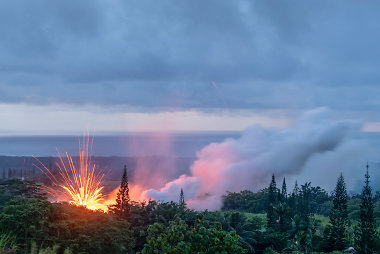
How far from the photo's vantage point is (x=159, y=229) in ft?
71.2

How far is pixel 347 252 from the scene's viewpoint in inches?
1863

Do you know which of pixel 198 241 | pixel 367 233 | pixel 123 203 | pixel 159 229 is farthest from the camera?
pixel 123 203

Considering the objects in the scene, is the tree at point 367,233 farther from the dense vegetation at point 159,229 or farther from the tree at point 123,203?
the tree at point 123,203

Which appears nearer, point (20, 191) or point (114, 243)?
point (114, 243)

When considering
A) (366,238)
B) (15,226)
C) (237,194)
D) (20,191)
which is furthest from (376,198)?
(15,226)

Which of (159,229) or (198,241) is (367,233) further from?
(198,241)

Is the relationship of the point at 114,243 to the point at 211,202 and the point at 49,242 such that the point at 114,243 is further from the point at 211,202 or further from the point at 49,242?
the point at 211,202

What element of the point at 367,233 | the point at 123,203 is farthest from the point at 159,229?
the point at 367,233

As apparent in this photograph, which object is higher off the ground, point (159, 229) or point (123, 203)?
point (123, 203)

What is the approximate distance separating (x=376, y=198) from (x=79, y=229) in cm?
11004

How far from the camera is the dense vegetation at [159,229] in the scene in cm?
1628

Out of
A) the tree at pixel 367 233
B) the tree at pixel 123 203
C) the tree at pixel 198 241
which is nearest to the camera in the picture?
the tree at pixel 198 241

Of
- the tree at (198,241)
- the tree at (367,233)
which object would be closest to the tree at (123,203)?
the tree at (367,233)

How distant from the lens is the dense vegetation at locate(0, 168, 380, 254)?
16281 millimetres
